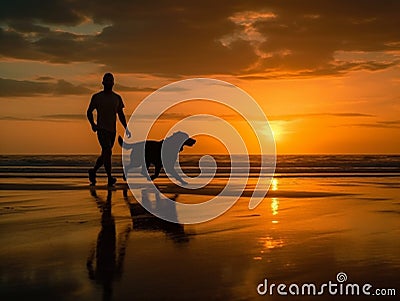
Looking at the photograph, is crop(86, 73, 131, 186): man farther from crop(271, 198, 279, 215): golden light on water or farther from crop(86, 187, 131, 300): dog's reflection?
crop(86, 187, 131, 300): dog's reflection

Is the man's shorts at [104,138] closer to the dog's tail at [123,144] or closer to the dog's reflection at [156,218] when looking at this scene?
the dog's tail at [123,144]

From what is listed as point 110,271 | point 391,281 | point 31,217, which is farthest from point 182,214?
point 391,281

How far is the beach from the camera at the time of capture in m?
3.90

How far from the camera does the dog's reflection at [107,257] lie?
4.09 metres

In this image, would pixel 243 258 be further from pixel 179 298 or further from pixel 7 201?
pixel 7 201

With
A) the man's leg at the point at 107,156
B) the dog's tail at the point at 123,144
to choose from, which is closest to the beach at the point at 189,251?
the man's leg at the point at 107,156

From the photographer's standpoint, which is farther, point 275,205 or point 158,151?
point 158,151

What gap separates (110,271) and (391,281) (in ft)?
6.21

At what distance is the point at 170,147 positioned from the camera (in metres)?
13.5

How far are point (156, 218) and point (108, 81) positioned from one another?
5222mm

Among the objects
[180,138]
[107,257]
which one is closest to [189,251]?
[107,257]

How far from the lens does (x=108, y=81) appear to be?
40.0ft

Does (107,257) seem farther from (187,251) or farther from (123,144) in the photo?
(123,144)

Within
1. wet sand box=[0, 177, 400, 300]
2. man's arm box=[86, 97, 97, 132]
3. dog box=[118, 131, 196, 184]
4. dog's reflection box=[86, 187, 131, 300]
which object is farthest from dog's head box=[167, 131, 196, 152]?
dog's reflection box=[86, 187, 131, 300]
